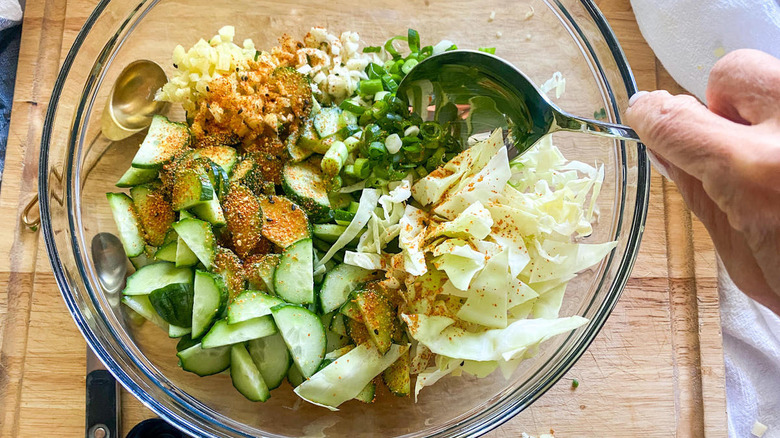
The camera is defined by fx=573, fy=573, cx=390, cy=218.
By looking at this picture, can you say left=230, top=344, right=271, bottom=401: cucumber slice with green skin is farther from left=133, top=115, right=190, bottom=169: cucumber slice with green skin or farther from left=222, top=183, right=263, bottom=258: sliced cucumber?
left=133, top=115, right=190, bottom=169: cucumber slice with green skin

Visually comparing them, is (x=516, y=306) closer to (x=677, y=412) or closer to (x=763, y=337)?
(x=677, y=412)

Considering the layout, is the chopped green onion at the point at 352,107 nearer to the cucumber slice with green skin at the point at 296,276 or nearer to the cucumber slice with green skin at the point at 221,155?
the cucumber slice with green skin at the point at 221,155

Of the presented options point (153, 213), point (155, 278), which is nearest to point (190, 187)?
point (153, 213)

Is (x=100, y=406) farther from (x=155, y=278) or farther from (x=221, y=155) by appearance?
(x=221, y=155)

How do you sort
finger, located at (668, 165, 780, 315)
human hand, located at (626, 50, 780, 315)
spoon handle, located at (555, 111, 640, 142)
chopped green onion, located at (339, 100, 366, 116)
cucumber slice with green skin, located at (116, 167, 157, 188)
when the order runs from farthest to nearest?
chopped green onion, located at (339, 100, 366, 116) → cucumber slice with green skin, located at (116, 167, 157, 188) → spoon handle, located at (555, 111, 640, 142) → finger, located at (668, 165, 780, 315) → human hand, located at (626, 50, 780, 315)

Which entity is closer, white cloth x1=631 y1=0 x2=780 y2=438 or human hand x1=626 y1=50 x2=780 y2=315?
human hand x1=626 y1=50 x2=780 y2=315

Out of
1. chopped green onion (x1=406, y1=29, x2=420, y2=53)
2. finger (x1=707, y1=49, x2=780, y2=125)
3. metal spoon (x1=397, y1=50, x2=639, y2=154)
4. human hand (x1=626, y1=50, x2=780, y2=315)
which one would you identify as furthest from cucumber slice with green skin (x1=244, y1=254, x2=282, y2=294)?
finger (x1=707, y1=49, x2=780, y2=125)
